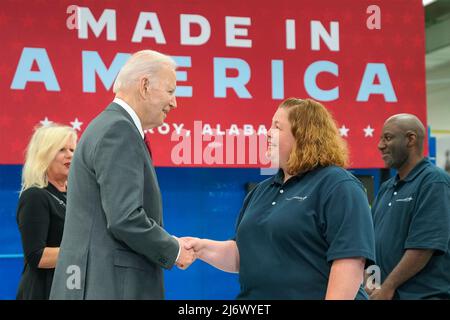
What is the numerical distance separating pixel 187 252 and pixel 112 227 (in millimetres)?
382

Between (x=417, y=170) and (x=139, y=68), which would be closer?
(x=139, y=68)

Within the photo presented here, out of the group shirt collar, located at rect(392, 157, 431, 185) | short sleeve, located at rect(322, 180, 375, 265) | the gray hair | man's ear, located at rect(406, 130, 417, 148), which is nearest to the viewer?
short sleeve, located at rect(322, 180, 375, 265)

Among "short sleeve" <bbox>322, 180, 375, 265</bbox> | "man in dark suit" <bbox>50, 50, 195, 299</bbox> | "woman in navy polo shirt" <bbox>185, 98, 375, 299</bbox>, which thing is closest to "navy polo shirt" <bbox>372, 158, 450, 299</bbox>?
"woman in navy polo shirt" <bbox>185, 98, 375, 299</bbox>

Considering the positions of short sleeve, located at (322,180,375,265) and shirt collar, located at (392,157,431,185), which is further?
shirt collar, located at (392,157,431,185)

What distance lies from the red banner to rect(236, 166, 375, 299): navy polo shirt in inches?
104

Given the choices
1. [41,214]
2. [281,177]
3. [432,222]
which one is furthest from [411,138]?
[41,214]

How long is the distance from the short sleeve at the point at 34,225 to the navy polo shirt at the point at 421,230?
177 cm

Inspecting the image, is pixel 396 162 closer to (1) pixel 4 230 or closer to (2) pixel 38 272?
(2) pixel 38 272

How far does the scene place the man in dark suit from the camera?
2395 millimetres

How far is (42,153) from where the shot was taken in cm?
374

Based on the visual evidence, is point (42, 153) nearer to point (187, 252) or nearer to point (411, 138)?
point (187, 252)

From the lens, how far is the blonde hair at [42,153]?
12.0ft

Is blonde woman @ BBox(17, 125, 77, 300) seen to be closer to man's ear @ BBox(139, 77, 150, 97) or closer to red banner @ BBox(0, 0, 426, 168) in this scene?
man's ear @ BBox(139, 77, 150, 97)

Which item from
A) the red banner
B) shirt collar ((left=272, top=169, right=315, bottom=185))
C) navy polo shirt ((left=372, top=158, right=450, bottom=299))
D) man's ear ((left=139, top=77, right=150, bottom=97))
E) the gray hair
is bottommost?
navy polo shirt ((left=372, top=158, right=450, bottom=299))
